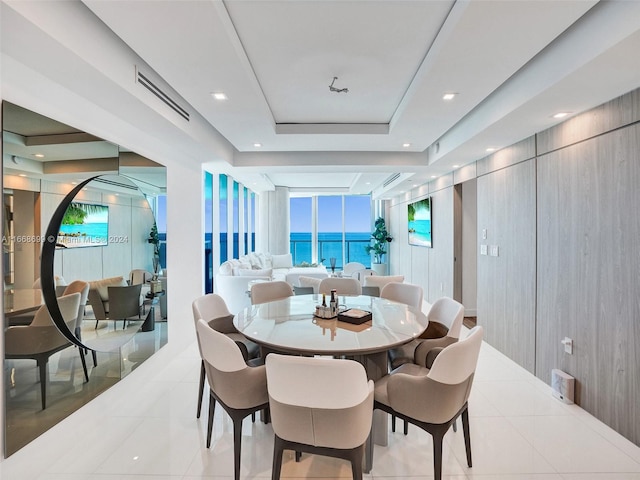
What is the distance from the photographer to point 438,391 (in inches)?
68.1

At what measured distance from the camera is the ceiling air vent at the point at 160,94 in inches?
94.0

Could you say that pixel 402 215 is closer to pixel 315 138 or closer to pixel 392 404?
pixel 315 138

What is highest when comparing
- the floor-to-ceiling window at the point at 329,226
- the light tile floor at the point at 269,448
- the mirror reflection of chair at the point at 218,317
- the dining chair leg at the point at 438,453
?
the floor-to-ceiling window at the point at 329,226

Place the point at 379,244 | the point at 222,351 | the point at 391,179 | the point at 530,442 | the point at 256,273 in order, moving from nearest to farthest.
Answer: the point at 222,351, the point at 530,442, the point at 256,273, the point at 391,179, the point at 379,244

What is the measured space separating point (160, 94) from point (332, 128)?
198 cm

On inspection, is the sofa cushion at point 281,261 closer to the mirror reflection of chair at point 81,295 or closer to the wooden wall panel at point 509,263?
the wooden wall panel at point 509,263

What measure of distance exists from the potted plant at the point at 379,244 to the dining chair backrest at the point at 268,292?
22.4ft

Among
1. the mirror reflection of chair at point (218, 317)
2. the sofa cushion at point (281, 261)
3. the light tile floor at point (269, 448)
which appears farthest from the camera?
the sofa cushion at point (281, 261)

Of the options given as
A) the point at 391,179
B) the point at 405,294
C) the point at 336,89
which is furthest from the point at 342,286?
the point at 391,179

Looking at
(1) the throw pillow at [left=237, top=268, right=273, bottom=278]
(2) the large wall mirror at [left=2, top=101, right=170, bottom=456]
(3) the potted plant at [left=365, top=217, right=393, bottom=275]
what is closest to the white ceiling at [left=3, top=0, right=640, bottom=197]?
(2) the large wall mirror at [left=2, top=101, right=170, bottom=456]

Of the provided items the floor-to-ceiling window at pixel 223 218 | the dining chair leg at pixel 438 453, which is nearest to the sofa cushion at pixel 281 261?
the floor-to-ceiling window at pixel 223 218

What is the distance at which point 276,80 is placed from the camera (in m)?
2.88

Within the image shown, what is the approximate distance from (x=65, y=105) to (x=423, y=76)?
2.54 metres

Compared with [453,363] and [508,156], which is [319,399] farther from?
[508,156]
